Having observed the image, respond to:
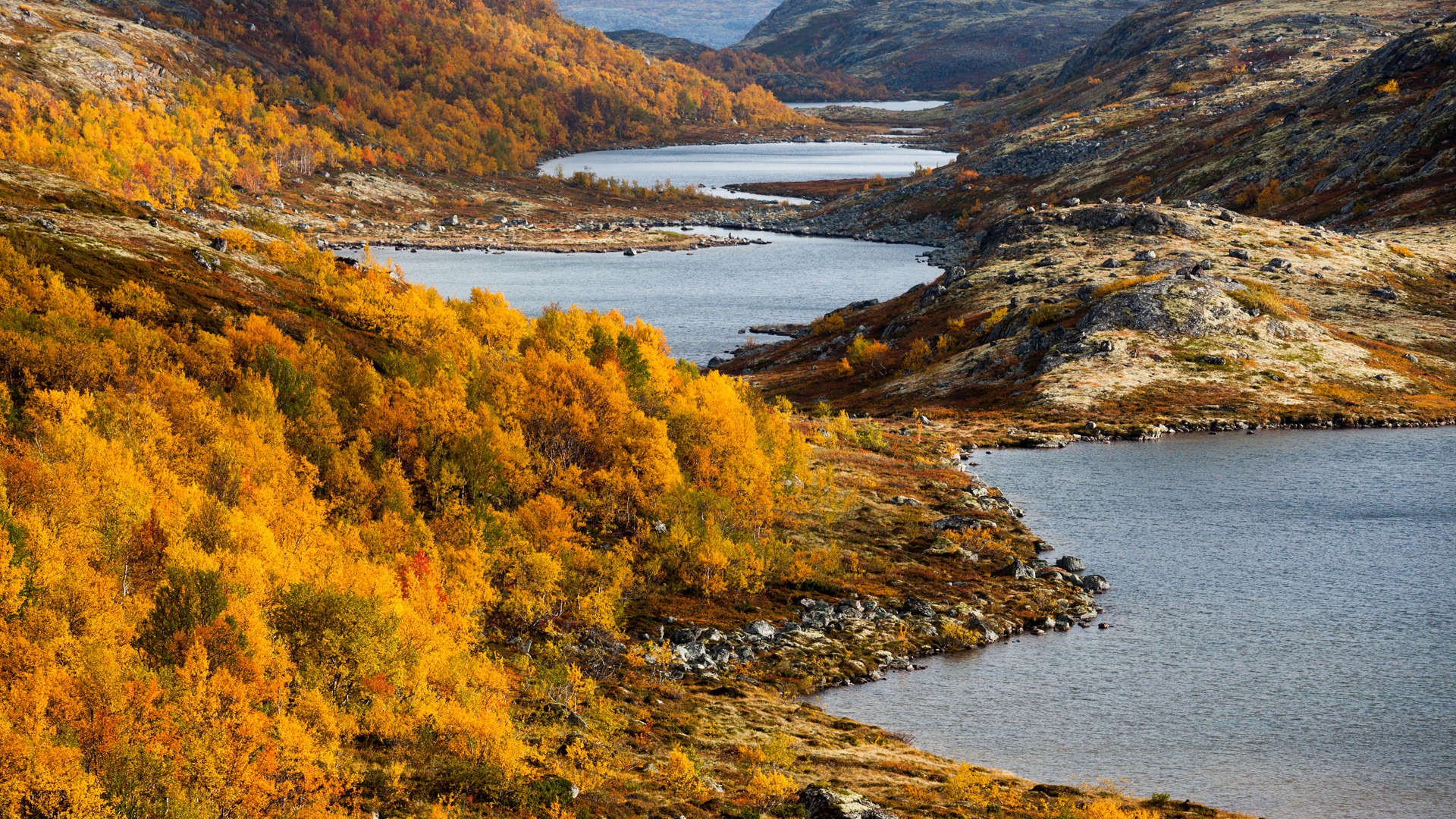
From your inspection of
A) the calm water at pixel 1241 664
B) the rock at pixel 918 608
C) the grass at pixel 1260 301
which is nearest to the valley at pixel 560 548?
the rock at pixel 918 608

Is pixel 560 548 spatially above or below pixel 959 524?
above

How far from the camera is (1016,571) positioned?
2603 inches

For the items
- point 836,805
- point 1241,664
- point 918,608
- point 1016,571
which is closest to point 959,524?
point 1016,571

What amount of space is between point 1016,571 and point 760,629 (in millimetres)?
20951

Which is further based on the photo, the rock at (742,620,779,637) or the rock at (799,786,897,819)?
the rock at (742,620,779,637)

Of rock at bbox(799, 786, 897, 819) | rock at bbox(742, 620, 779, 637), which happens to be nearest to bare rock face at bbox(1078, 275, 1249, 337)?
rock at bbox(742, 620, 779, 637)

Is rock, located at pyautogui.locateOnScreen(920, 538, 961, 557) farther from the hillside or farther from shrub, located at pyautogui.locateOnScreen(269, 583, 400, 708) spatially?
shrub, located at pyautogui.locateOnScreen(269, 583, 400, 708)

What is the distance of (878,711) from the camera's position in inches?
1893

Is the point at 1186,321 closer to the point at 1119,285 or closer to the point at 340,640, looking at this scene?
the point at 1119,285

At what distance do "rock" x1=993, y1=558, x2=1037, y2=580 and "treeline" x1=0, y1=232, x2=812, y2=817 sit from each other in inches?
627

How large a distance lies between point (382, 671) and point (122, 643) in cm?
717

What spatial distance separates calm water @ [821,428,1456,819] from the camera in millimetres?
40781

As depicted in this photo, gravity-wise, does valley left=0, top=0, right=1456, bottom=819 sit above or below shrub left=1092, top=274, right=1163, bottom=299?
below

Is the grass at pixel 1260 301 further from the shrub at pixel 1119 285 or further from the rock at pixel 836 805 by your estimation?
the rock at pixel 836 805
